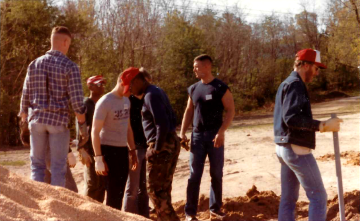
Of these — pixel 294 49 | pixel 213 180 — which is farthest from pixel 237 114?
pixel 213 180

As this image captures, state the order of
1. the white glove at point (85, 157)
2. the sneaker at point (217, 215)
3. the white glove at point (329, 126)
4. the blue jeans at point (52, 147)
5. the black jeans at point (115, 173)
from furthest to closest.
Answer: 1. the sneaker at point (217, 215)
2. the white glove at point (85, 157)
3. the black jeans at point (115, 173)
4. the blue jeans at point (52, 147)
5. the white glove at point (329, 126)

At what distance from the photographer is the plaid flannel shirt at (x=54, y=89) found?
14.7 feet

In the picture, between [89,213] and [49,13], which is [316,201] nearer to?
[89,213]

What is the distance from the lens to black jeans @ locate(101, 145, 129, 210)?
4.84 metres

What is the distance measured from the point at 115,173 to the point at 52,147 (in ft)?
2.30

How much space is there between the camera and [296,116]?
4.19 metres

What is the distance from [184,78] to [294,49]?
27.5 meters

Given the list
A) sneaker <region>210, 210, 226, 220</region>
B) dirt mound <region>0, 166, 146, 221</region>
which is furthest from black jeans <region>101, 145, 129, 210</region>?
sneaker <region>210, 210, 226, 220</region>

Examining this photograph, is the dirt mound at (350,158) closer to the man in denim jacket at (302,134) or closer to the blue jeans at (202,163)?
the blue jeans at (202,163)

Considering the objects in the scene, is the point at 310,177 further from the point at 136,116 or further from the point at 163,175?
the point at 136,116

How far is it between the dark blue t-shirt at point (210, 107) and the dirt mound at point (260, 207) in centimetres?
122

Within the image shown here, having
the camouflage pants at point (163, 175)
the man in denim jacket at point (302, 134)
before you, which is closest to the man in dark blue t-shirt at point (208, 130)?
the camouflage pants at point (163, 175)

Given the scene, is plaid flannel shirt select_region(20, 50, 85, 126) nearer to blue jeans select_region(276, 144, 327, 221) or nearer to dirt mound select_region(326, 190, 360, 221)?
blue jeans select_region(276, 144, 327, 221)

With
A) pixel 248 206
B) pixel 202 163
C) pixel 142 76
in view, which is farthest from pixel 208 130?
pixel 248 206
